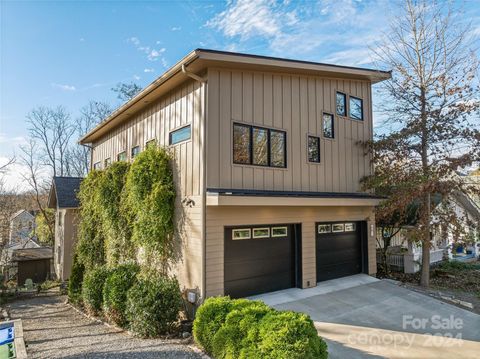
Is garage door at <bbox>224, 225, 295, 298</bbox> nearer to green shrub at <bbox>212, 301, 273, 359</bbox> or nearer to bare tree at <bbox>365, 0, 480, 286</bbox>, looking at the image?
green shrub at <bbox>212, 301, 273, 359</bbox>

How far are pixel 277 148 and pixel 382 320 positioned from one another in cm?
492

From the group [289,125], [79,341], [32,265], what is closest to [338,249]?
[289,125]

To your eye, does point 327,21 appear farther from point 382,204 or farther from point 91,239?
point 91,239

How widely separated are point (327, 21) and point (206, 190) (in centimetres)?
807

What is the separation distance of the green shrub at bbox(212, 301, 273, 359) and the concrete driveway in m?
1.60

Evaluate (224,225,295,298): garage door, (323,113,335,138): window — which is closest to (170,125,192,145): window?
(224,225,295,298): garage door

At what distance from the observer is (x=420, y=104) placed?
35.2 feet

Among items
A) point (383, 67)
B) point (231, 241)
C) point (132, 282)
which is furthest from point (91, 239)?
point (383, 67)

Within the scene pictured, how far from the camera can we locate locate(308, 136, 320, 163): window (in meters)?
9.48

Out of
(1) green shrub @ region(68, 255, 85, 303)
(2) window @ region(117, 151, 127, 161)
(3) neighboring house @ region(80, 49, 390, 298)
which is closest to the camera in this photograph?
(3) neighboring house @ region(80, 49, 390, 298)

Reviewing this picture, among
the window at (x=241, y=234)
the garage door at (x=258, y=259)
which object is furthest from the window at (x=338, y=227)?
the window at (x=241, y=234)

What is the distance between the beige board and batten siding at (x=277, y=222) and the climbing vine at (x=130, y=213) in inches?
64.0

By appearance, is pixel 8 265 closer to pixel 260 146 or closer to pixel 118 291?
pixel 118 291

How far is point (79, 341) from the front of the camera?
698cm
